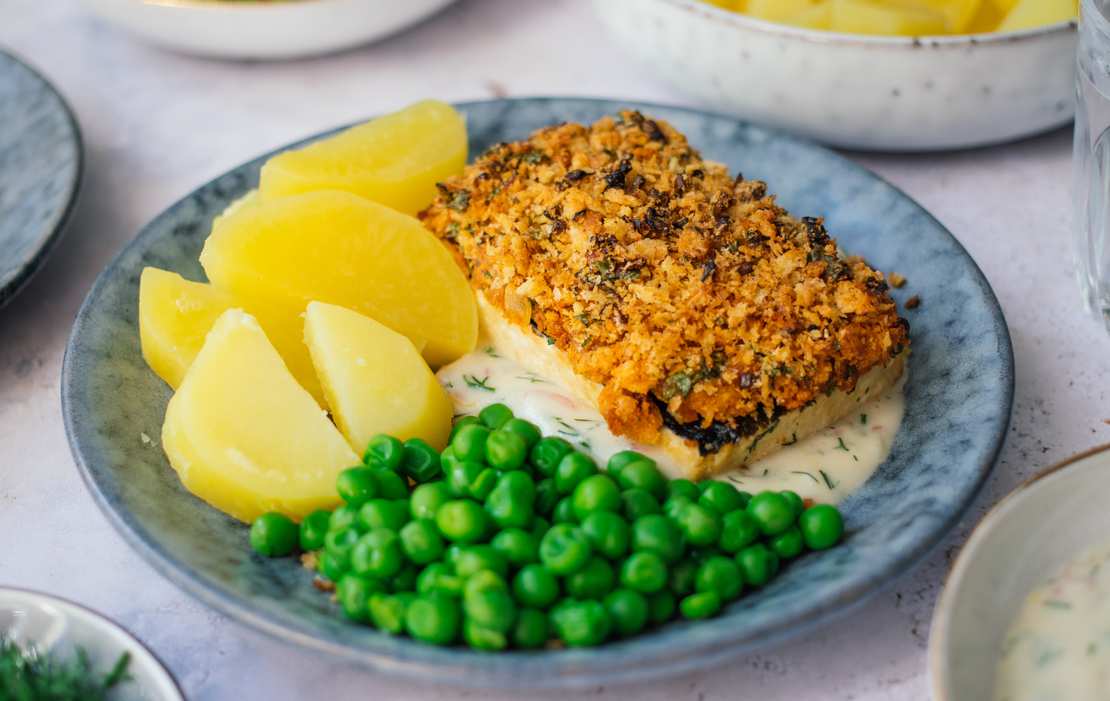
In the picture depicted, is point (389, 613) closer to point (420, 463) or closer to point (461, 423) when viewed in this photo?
point (420, 463)

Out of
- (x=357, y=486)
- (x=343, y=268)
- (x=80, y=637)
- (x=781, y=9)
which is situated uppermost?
(x=781, y=9)

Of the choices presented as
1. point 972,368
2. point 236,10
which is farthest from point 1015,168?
point 236,10

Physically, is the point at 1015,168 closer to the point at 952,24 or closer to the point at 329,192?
the point at 952,24

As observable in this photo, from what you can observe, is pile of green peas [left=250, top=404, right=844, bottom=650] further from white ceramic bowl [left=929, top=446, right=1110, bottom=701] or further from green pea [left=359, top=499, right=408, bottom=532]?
white ceramic bowl [left=929, top=446, right=1110, bottom=701]

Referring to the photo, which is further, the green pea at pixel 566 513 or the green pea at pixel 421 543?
the green pea at pixel 566 513

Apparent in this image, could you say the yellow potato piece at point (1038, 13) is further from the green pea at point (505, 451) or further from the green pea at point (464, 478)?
the green pea at point (464, 478)

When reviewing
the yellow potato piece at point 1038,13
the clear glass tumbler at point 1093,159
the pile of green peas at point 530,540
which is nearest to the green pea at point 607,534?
the pile of green peas at point 530,540

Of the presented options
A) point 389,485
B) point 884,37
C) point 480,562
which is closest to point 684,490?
point 480,562
